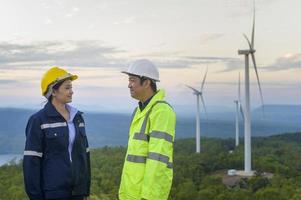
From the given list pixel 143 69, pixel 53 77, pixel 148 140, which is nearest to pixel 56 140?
pixel 53 77

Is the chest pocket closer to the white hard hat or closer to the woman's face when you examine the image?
the woman's face

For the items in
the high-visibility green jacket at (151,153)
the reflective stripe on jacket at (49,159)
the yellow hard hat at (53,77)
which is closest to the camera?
the high-visibility green jacket at (151,153)

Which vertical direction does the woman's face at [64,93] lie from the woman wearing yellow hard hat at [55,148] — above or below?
above

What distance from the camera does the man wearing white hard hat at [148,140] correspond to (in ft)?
11.8

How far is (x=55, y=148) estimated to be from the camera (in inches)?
153

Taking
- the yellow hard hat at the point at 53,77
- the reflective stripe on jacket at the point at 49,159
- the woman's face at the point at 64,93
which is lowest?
the reflective stripe on jacket at the point at 49,159

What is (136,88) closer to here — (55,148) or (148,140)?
(148,140)

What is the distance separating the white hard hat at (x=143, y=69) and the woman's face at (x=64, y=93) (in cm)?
47

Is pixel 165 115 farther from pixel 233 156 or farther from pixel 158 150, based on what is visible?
pixel 233 156

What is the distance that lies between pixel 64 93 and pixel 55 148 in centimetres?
42

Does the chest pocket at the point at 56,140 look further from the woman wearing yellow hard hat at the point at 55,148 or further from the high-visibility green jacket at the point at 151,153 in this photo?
the high-visibility green jacket at the point at 151,153

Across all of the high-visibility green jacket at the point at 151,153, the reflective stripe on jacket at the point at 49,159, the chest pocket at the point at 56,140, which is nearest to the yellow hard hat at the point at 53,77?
the reflective stripe on jacket at the point at 49,159

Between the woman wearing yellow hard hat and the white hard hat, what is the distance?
478mm

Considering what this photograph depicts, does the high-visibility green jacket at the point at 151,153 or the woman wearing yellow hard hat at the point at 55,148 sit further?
the woman wearing yellow hard hat at the point at 55,148
